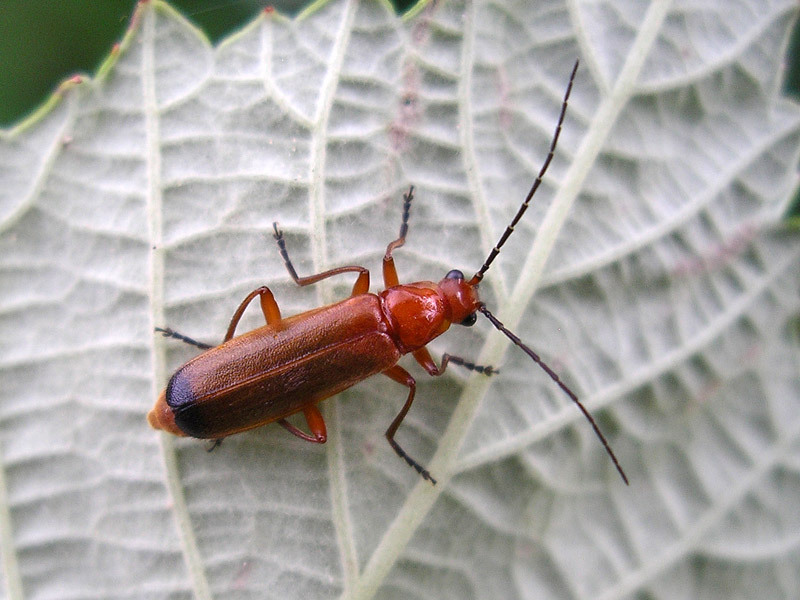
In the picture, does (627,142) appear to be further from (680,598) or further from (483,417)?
(680,598)

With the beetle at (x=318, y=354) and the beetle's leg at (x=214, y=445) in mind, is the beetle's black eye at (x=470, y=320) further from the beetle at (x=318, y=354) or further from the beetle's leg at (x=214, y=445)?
the beetle's leg at (x=214, y=445)

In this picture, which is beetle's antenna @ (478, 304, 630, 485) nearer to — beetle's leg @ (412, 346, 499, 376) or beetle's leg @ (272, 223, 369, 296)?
beetle's leg @ (412, 346, 499, 376)

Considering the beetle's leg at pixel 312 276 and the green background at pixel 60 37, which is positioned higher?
the green background at pixel 60 37

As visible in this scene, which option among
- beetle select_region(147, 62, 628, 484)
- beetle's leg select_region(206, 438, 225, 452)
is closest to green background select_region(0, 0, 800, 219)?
beetle select_region(147, 62, 628, 484)

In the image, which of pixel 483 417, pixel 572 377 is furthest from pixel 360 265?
pixel 572 377

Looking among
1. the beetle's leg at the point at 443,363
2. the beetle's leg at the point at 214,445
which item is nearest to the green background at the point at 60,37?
the beetle's leg at the point at 443,363
